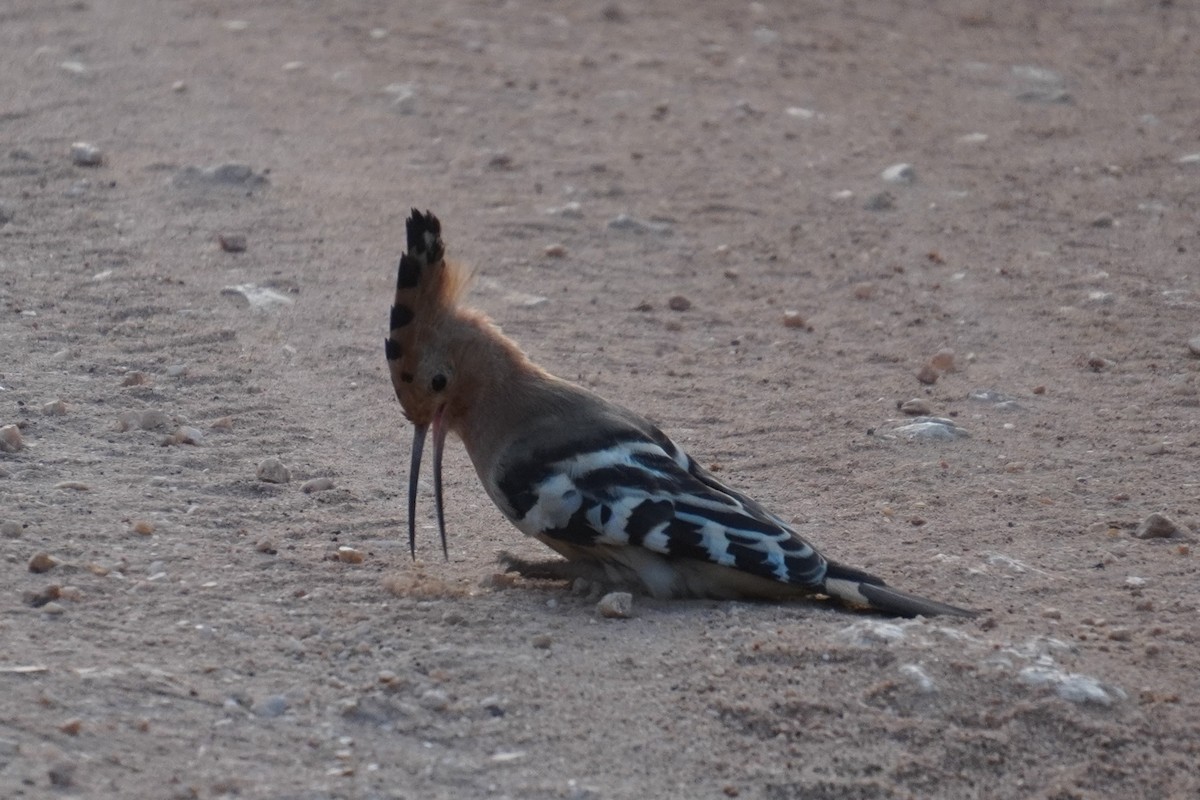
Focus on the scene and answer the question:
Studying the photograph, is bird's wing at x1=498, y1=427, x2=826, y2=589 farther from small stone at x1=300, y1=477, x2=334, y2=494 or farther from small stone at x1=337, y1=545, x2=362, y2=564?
small stone at x1=300, y1=477, x2=334, y2=494

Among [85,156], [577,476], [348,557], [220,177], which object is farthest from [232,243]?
[577,476]

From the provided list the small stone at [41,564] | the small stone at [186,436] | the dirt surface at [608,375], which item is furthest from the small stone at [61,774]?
the small stone at [186,436]

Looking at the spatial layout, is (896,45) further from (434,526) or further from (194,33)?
(434,526)

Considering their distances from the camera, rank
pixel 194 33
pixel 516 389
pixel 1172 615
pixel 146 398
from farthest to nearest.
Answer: pixel 194 33, pixel 146 398, pixel 516 389, pixel 1172 615

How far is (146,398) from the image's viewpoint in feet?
18.6

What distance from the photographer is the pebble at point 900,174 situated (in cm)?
829

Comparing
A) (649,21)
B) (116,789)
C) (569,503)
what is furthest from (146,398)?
(649,21)

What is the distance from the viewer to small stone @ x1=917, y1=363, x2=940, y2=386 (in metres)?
6.27

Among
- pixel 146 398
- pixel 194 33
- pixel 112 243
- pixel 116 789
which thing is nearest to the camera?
pixel 116 789

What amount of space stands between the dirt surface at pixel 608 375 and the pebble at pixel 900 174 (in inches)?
1.5

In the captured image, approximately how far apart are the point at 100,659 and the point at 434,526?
1.41 m

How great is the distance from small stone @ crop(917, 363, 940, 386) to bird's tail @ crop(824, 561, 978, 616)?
1.97m

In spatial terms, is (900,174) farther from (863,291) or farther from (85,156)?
(85,156)

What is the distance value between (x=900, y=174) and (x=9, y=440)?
475 centimetres
